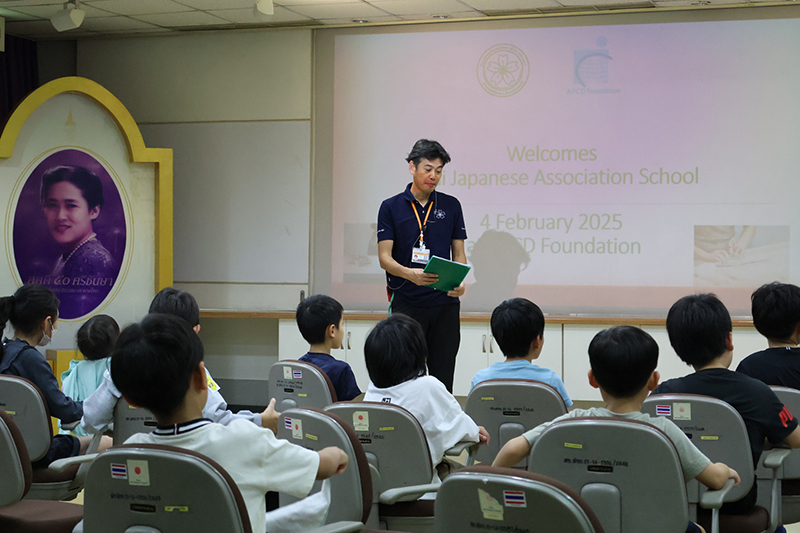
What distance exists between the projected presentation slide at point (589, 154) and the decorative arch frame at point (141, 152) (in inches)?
53.4

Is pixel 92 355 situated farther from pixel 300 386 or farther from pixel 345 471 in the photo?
pixel 345 471

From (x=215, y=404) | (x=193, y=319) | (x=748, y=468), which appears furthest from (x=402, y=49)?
(x=748, y=468)

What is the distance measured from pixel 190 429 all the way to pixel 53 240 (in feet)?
16.3

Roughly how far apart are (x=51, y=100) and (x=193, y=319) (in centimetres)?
351

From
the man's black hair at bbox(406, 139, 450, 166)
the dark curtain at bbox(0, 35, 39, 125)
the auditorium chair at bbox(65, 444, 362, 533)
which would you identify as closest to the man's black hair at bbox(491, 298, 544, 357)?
the man's black hair at bbox(406, 139, 450, 166)

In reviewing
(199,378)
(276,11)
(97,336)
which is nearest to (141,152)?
(276,11)

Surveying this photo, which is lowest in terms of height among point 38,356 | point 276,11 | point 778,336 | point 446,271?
point 38,356

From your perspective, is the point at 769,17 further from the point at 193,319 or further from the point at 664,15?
the point at 193,319

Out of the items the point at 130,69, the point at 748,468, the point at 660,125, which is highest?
the point at 130,69

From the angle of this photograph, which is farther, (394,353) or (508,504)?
(394,353)

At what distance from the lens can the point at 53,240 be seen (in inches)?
241

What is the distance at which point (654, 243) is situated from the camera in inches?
239

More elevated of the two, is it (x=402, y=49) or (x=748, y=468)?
(x=402, y=49)

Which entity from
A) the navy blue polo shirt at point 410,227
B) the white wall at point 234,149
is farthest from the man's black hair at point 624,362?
the white wall at point 234,149
